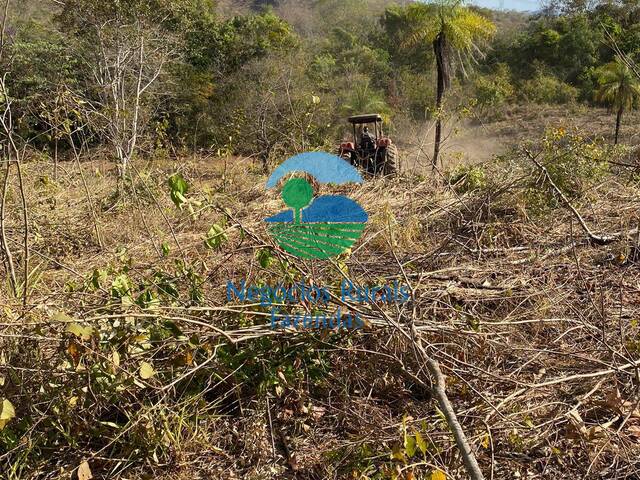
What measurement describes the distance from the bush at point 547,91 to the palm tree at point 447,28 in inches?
530

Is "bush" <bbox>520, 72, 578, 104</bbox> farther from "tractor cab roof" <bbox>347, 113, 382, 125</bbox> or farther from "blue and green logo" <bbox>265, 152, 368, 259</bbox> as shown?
"blue and green logo" <bbox>265, 152, 368, 259</bbox>

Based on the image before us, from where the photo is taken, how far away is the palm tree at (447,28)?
12.4 m

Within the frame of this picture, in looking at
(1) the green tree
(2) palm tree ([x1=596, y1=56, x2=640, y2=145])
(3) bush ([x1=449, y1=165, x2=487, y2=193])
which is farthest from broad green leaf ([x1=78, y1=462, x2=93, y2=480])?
(2) palm tree ([x1=596, y1=56, x2=640, y2=145])

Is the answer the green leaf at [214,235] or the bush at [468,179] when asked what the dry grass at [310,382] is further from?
the bush at [468,179]

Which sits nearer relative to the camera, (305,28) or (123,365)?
(123,365)

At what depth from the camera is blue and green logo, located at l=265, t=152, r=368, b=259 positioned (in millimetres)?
3357

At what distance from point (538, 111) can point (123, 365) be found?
25388 millimetres

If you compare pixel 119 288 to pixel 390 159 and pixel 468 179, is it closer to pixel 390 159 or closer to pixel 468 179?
pixel 468 179

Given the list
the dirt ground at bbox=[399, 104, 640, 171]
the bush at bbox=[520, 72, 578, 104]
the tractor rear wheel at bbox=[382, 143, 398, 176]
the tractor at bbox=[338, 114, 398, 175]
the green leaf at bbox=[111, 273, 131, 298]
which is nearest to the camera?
the green leaf at bbox=[111, 273, 131, 298]

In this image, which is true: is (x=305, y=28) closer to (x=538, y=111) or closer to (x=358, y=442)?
(x=538, y=111)

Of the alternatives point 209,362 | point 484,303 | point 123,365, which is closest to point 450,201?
point 484,303

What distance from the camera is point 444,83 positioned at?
13953mm

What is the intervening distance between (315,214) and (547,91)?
24.7m

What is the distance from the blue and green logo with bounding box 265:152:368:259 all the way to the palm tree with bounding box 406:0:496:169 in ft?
25.6
